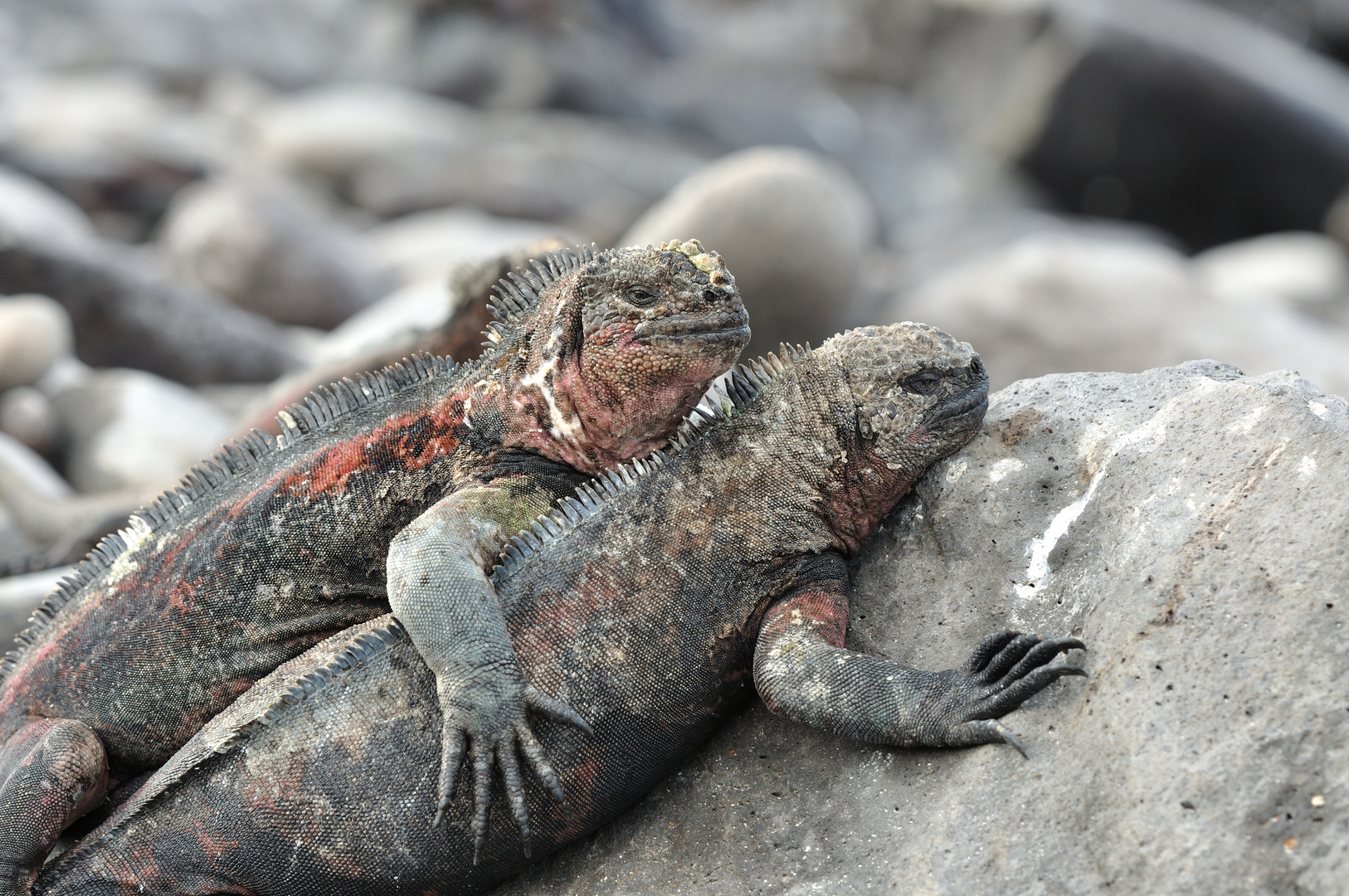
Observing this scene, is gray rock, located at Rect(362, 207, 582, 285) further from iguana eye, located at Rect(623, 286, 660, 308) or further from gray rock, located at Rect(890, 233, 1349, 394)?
iguana eye, located at Rect(623, 286, 660, 308)

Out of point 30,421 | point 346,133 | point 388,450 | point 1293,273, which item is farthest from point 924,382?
point 346,133

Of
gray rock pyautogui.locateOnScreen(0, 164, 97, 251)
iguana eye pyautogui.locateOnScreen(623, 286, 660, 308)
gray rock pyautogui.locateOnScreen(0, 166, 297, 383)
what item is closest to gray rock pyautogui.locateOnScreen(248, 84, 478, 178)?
gray rock pyautogui.locateOnScreen(0, 164, 97, 251)

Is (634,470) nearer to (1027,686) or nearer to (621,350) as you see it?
(621,350)

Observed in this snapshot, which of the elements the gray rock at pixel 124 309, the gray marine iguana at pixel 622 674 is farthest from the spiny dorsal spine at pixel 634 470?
the gray rock at pixel 124 309

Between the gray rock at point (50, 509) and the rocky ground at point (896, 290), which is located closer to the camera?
the rocky ground at point (896, 290)

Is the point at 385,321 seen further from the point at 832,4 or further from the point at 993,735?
the point at 832,4

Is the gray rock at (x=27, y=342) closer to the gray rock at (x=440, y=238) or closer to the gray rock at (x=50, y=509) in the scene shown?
the gray rock at (x=50, y=509)
